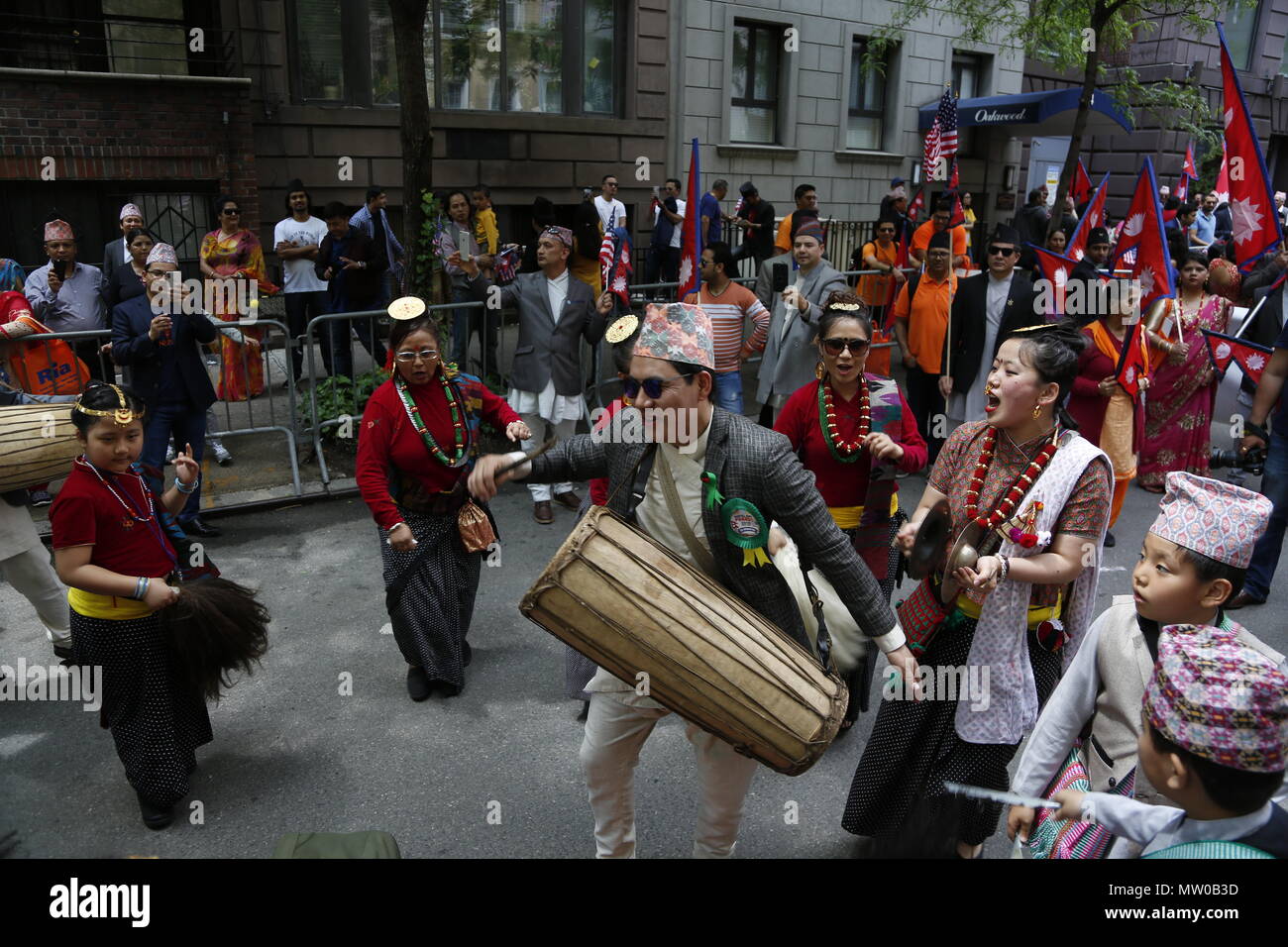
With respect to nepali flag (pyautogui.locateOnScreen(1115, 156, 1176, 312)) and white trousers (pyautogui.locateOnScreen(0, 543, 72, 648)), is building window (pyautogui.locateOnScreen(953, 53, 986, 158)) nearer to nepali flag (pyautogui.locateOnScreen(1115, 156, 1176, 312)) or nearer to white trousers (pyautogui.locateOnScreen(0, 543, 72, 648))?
nepali flag (pyautogui.locateOnScreen(1115, 156, 1176, 312))

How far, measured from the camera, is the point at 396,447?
14.6 ft

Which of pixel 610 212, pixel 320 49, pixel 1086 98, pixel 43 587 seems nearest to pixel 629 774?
pixel 43 587

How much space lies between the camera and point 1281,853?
1.72m

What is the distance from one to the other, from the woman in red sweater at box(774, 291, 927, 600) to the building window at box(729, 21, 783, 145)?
46.5 feet

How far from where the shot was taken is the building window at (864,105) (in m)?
18.8

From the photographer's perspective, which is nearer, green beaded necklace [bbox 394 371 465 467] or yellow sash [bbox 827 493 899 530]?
yellow sash [bbox 827 493 899 530]

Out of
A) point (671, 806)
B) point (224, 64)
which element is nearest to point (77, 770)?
point (671, 806)

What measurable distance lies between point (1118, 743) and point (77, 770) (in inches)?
158

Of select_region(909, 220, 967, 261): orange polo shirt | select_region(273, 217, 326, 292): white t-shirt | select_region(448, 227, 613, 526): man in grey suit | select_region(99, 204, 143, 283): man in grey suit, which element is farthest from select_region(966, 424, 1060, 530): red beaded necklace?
select_region(273, 217, 326, 292): white t-shirt

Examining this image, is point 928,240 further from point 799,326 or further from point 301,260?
point 301,260

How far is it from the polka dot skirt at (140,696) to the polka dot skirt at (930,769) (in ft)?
8.77

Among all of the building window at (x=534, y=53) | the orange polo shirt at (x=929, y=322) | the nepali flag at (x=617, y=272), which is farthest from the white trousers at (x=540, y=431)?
the building window at (x=534, y=53)

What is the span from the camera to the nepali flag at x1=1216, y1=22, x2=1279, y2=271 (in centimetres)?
683
